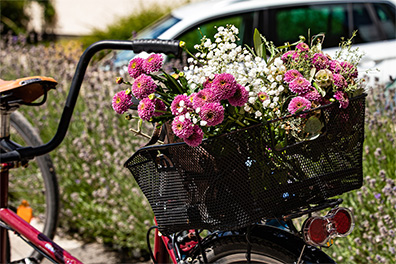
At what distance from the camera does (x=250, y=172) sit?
1.71 metres

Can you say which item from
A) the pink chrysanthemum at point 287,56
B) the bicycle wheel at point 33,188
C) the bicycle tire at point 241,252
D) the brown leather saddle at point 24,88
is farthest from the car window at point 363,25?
the bicycle tire at point 241,252

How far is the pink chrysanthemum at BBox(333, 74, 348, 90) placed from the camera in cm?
169

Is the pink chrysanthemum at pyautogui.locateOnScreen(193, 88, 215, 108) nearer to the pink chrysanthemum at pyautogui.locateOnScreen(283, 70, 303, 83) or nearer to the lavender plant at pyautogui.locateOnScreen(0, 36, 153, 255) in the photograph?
the pink chrysanthemum at pyautogui.locateOnScreen(283, 70, 303, 83)

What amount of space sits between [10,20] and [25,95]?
15762 mm

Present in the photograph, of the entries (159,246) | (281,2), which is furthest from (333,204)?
(281,2)

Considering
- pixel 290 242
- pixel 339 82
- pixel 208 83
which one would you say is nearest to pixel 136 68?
pixel 208 83

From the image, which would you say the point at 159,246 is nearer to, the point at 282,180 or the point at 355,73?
the point at 282,180

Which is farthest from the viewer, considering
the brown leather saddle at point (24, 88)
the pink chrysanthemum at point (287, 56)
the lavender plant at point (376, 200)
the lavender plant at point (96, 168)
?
the lavender plant at point (96, 168)

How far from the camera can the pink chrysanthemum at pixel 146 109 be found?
5.55ft

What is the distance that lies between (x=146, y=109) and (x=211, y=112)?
22 cm

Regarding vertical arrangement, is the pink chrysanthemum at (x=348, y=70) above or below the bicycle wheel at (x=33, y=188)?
below

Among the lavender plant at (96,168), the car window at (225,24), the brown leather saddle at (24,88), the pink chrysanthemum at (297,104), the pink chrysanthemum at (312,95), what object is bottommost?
the pink chrysanthemum at (297,104)

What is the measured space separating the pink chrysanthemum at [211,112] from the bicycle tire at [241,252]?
53 centimetres

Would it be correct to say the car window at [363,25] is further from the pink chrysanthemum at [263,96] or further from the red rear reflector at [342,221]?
the pink chrysanthemum at [263,96]
